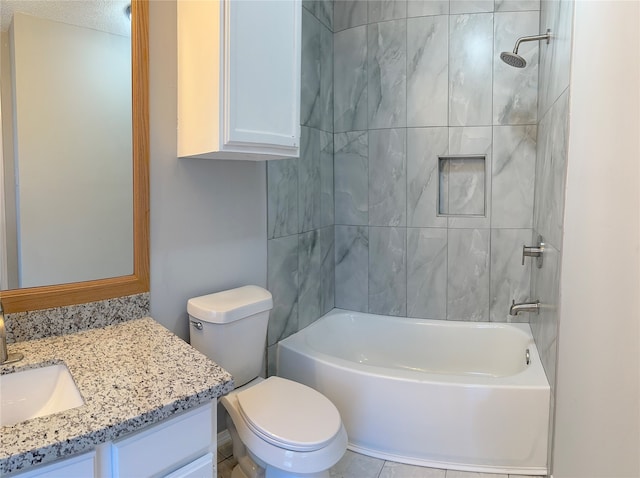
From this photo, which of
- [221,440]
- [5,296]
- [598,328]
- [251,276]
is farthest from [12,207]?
[598,328]

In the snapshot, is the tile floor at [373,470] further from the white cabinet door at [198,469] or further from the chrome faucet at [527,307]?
the white cabinet door at [198,469]

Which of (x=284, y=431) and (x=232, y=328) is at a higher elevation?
(x=232, y=328)

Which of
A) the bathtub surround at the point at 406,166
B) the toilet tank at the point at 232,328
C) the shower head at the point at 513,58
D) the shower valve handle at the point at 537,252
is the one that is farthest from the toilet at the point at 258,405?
the shower head at the point at 513,58

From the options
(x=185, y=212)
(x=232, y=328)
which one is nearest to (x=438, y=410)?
(x=232, y=328)

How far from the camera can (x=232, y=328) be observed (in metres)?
1.74

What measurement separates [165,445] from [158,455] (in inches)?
1.0

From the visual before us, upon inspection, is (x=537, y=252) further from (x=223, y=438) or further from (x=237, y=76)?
(x=223, y=438)

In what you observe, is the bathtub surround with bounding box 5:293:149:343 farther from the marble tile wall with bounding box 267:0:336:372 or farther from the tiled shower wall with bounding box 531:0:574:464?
the tiled shower wall with bounding box 531:0:574:464

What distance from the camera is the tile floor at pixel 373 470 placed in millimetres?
1943

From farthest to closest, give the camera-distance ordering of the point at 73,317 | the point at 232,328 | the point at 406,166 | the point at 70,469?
the point at 406,166 < the point at 232,328 < the point at 73,317 < the point at 70,469

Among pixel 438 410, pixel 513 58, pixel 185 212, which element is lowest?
pixel 438 410

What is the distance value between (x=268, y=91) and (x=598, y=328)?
61.0 inches

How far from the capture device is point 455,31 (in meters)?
2.58

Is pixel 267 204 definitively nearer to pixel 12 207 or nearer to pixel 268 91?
Result: pixel 268 91
